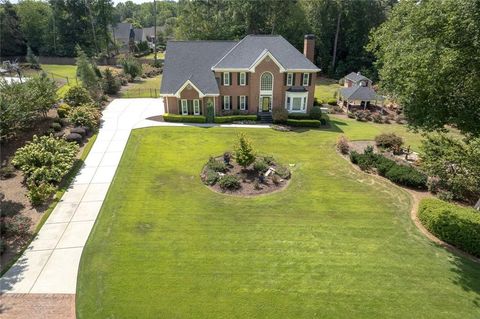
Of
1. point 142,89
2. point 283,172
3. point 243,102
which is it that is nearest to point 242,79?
point 243,102

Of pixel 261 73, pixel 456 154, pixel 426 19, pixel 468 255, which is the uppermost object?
pixel 426 19

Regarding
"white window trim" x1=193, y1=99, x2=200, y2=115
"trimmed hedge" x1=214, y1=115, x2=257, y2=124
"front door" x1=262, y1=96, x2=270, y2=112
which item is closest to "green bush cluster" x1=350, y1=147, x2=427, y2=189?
"trimmed hedge" x1=214, y1=115, x2=257, y2=124

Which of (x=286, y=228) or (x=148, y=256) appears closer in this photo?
(x=148, y=256)

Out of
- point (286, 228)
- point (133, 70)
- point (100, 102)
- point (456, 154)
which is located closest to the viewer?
point (286, 228)

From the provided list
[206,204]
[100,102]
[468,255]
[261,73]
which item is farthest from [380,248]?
[100,102]

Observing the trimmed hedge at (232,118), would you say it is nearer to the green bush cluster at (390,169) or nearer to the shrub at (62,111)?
the green bush cluster at (390,169)

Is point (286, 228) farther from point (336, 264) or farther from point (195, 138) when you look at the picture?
→ point (195, 138)

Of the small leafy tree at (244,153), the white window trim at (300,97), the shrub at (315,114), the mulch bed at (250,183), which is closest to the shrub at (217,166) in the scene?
the mulch bed at (250,183)
